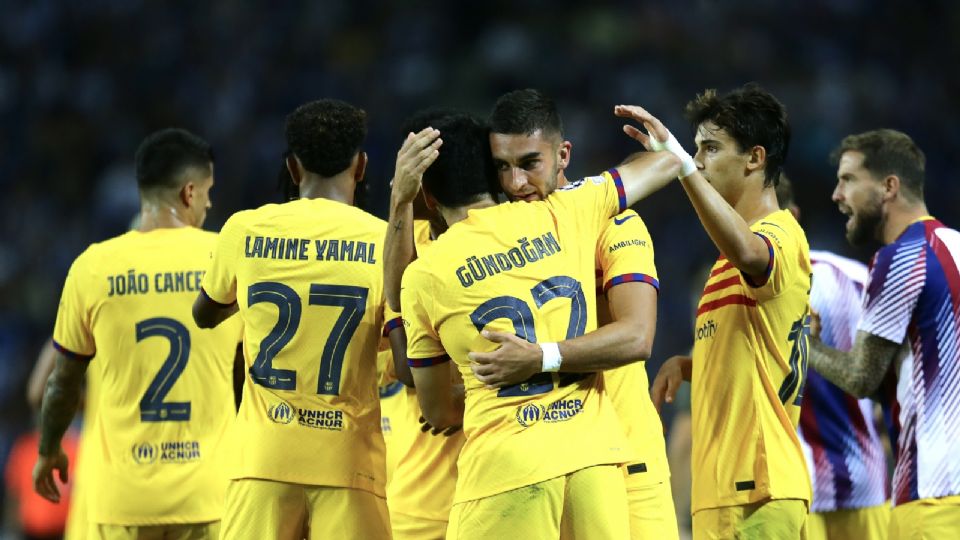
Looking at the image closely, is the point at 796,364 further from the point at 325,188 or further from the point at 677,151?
the point at 325,188

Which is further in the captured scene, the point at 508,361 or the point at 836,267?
the point at 836,267

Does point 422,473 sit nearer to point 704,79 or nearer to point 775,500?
point 775,500

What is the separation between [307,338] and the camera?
223 inches

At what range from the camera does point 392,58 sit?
19.0 m

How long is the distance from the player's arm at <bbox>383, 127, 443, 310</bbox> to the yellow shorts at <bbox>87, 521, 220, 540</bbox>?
2.05 m

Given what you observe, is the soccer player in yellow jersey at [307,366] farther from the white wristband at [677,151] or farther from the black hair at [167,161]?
the black hair at [167,161]

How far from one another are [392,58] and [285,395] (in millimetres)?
13804

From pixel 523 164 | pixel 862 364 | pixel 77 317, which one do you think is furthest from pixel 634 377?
pixel 77 317

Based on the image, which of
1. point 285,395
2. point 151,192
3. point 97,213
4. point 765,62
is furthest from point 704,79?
point 285,395

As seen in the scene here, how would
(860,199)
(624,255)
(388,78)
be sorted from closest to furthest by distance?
(624,255)
(860,199)
(388,78)

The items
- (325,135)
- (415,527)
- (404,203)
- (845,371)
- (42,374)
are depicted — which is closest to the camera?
(404,203)

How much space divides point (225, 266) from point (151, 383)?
4.22 ft

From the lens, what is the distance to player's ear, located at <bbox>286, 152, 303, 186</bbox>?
597 cm

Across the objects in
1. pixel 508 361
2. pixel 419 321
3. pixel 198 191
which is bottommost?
pixel 508 361
